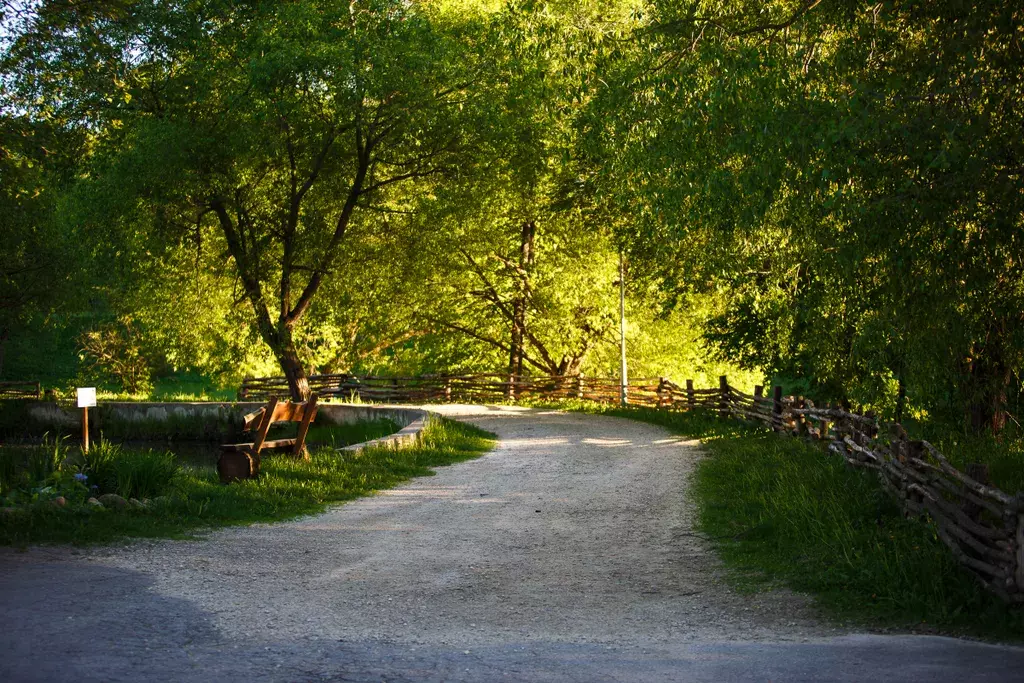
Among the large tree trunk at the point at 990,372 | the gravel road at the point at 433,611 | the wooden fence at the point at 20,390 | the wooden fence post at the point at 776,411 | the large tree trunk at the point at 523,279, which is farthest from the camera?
the large tree trunk at the point at 523,279

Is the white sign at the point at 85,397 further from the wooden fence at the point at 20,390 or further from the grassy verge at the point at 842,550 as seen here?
the wooden fence at the point at 20,390

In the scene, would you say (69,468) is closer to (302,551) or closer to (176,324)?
(302,551)

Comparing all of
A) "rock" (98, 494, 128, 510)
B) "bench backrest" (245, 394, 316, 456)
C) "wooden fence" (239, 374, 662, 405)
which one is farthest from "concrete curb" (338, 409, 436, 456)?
"wooden fence" (239, 374, 662, 405)

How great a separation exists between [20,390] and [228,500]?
28.7 metres

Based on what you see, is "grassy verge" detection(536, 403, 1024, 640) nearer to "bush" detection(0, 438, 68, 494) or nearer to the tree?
"bush" detection(0, 438, 68, 494)

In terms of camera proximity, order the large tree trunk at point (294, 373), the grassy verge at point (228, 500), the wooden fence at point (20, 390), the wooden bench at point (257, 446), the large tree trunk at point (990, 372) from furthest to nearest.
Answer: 1. the wooden fence at point (20, 390)
2. the large tree trunk at point (294, 373)
3. the wooden bench at point (257, 446)
4. the large tree trunk at point (990, 372)
5. the grassy verge at point (228, 500)

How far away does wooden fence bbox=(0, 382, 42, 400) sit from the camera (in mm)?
34013

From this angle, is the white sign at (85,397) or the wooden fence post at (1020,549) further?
the white sign at (85,397)

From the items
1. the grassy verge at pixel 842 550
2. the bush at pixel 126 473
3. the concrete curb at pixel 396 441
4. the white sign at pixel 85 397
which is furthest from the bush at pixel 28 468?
the grassy verge at pixel 842 550

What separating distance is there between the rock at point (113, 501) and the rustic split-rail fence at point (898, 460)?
739cm

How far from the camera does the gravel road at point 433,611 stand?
18.9ft

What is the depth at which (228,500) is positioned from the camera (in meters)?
11.2

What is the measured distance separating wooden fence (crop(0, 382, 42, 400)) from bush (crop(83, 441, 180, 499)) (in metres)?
24.5

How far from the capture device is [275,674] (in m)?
5.63
